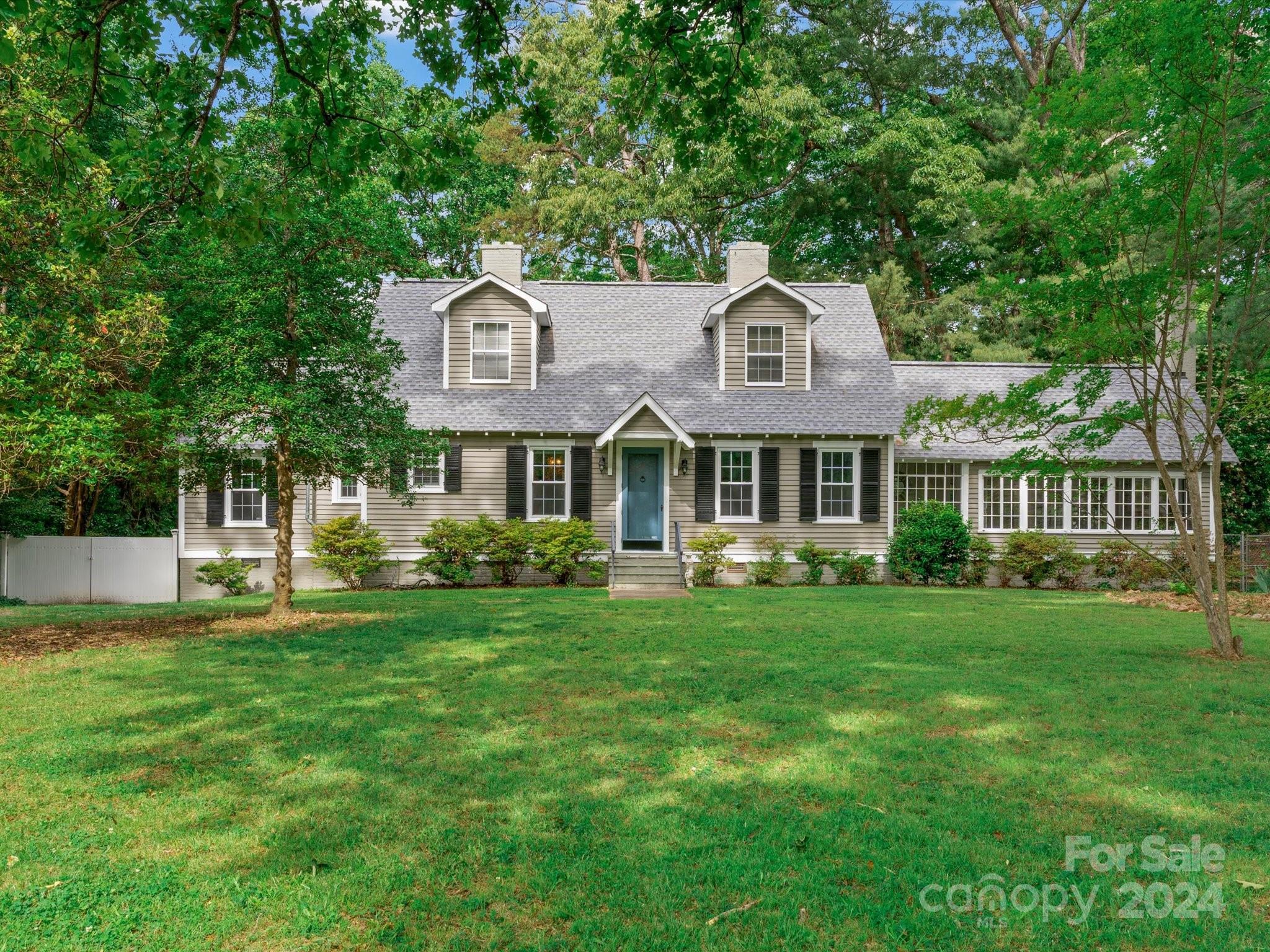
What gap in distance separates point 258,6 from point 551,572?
1238 centimetres

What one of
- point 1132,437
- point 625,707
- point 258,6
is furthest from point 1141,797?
point 1132,437

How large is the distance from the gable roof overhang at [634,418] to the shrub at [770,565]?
2.72 meters

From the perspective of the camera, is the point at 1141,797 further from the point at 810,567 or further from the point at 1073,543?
the point at 1073,543

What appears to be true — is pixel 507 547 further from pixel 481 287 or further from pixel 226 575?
pixel 481 287

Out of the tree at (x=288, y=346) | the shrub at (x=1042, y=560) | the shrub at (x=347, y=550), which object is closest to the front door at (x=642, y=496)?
the shrub at (x=347, y=550)

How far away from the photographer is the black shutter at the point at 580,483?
1775cm

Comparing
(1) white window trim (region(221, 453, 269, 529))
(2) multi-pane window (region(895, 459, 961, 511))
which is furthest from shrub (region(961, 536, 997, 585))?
(1) white window trim (region(221, 453, 269, 529))

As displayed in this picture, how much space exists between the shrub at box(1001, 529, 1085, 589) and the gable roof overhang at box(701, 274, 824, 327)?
6.56m

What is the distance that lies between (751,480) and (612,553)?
3641 mm

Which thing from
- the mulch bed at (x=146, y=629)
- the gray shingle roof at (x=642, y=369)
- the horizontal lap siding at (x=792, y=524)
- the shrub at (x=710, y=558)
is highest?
the gray shingle roof at (x=642, y=369)

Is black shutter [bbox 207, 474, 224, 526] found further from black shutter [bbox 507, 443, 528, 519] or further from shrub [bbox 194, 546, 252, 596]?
black shutter [bbox 507, 443, 528, 519]

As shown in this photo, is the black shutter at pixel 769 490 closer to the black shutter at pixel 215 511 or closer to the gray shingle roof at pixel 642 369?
the gray shingle roof at pixel 642 369

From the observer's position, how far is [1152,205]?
839 cm

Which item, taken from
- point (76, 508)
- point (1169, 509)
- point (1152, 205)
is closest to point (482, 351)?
point (76, 508)
